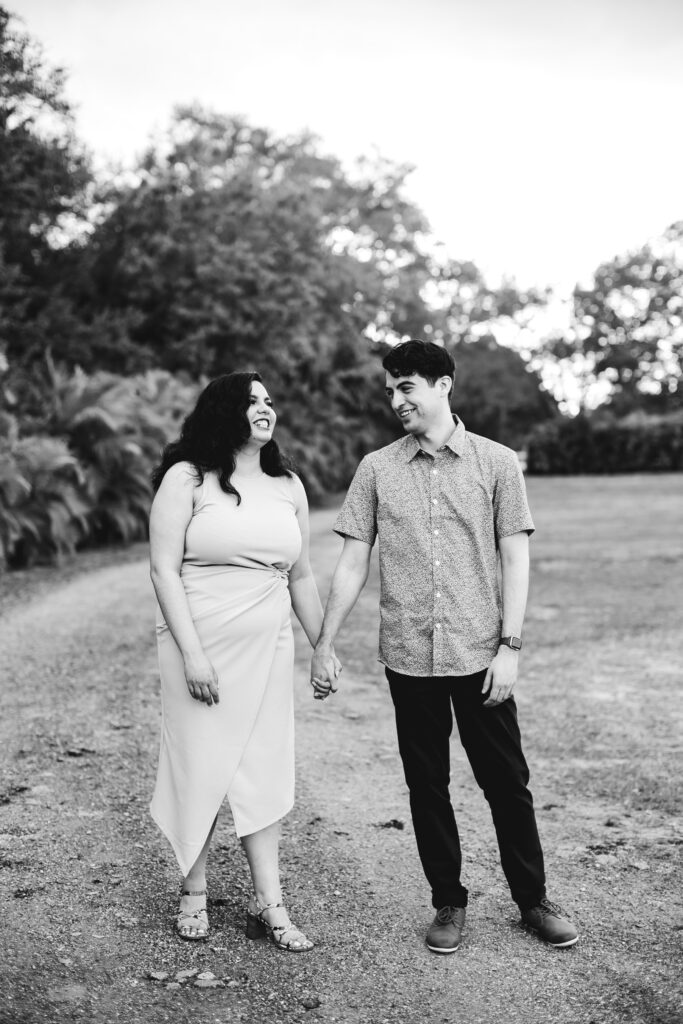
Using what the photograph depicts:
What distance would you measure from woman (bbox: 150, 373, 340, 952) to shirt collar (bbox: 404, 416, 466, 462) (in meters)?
0.51

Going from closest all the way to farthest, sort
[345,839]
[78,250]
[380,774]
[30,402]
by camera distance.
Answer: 1. [345,839]
2. [380,774]
3. [30,402]
4. [78,250]

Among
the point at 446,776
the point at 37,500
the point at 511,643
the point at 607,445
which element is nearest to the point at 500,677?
the point at 511,643

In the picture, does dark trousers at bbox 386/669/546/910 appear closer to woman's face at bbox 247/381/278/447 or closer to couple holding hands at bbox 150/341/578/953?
couple holding hands at bbox 150/341/578/953

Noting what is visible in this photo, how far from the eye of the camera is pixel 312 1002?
10.7 ft

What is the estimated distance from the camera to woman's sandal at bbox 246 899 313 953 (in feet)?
12.0

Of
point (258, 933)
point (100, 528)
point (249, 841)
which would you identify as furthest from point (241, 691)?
point (100, 528)

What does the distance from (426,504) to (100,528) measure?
11.6 metres

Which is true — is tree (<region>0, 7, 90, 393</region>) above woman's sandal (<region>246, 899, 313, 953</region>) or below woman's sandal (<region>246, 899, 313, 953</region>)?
above

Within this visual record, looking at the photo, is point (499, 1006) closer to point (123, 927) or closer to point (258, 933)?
point (258, 933)

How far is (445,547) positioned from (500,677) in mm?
495

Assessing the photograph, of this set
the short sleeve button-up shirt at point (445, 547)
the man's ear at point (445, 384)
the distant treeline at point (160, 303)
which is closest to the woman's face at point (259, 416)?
the short sleeve button-up shirt at point (445, 547)

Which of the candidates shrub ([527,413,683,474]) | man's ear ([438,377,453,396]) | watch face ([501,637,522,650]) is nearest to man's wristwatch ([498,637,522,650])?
watch face ([501,637,522,650])

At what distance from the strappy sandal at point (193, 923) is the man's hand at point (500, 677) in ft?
4.09

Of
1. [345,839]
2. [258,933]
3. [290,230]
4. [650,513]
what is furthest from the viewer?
[290,230]
